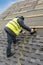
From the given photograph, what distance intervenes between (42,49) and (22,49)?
39.8 inches

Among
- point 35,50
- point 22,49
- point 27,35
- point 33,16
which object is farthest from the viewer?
point 33,16

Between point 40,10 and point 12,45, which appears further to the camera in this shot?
point 40,10

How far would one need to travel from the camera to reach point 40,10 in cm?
999

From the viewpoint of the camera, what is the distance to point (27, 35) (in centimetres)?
882

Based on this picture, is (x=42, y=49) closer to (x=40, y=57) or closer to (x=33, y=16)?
(x=40, y=57)

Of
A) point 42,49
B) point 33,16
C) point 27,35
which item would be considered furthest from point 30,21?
point 42,49

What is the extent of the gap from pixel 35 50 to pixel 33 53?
0.15 meters

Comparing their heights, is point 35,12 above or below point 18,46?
above

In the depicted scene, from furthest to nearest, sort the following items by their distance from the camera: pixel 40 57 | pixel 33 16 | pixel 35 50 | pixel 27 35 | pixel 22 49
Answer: pixel 33 16, pixel 27 35, pixel 22 49, pixel 35 50, pixel 40 57

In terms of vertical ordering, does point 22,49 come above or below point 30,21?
below

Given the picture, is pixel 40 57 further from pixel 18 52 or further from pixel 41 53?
pixel 18 52

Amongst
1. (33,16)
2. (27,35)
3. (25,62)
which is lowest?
(25,62)

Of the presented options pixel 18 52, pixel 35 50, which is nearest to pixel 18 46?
pixel 18 52

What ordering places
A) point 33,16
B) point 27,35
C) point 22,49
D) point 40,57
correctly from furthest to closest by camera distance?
point 33,16, point 27,35, point 22,49, point 40,57
